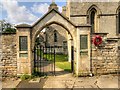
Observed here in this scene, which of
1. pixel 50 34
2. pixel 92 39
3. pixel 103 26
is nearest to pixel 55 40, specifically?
pixel 50 34

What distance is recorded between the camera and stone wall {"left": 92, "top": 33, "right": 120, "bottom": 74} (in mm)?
12617

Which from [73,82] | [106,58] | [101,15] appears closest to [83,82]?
[73,82]

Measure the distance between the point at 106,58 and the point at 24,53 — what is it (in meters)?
5.04

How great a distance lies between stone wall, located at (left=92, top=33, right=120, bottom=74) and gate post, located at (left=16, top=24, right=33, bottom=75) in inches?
154

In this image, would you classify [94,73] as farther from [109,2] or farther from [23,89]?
[109,2]

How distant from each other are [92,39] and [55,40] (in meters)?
25.7

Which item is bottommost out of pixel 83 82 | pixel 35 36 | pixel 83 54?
pixel 83 82

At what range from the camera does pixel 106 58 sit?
12.7 m

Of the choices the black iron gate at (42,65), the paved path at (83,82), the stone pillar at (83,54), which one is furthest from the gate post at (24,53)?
the stone pillar at (83,54)

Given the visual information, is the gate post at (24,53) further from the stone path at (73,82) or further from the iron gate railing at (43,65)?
the stone path at (73,82)

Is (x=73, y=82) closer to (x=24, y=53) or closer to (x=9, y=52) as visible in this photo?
(x=24, y=53)

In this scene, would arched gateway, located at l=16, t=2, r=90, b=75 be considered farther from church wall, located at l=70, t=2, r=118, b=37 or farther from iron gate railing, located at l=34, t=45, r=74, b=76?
church wall, located at l=70, t=2, r=118, b=37

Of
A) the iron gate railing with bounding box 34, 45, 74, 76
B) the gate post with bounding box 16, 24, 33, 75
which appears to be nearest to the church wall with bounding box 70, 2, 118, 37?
the iron gate railing with bounding box 34, 45, 74, 76

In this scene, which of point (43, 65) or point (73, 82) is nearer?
point (73, 82)
